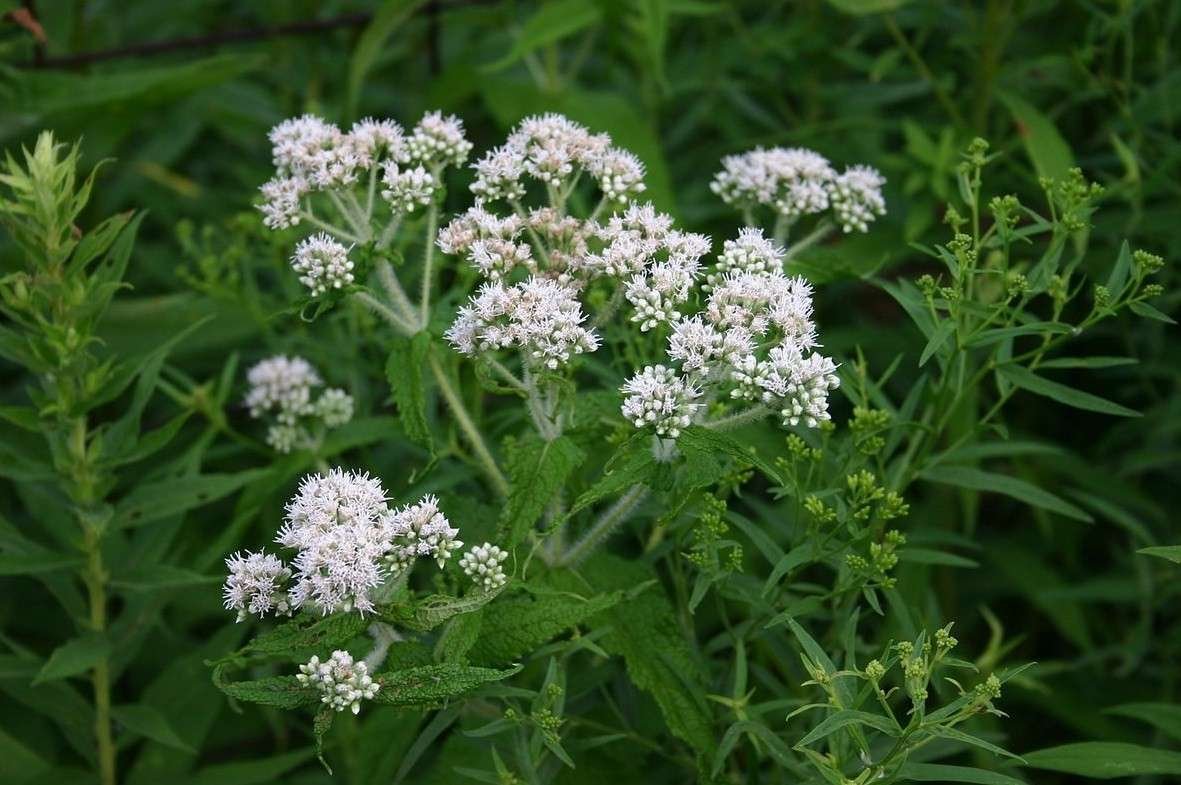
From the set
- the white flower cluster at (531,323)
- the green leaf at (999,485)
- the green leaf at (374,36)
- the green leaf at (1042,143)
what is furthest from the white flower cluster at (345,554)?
the green leaf at (1042,143)

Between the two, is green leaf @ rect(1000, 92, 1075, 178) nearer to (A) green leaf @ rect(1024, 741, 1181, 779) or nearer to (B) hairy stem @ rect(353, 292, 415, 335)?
(A) green leaf @ rect(1024, 741, 1181, 779)

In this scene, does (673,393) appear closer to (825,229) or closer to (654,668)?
(654,668)

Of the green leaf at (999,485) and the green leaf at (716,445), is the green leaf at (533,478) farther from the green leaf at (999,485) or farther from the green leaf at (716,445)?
the green leaf at (999,485)

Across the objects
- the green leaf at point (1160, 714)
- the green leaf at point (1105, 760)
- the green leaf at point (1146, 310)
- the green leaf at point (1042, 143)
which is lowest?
the green leaf at point (1105, 760)

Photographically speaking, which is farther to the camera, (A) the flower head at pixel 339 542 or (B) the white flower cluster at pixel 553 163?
(B) the white flower cluster at pixel 553 163

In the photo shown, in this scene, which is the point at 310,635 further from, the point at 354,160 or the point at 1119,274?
the point at 1119,274

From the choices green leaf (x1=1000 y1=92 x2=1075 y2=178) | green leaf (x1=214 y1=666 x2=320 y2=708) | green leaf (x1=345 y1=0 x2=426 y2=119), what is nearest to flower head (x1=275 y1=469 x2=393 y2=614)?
green leaf (x1=214 y1=666 x2=320 y2=708)
